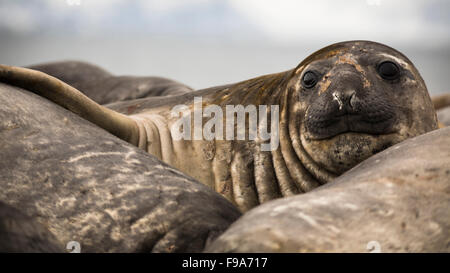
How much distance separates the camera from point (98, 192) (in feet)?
5.12

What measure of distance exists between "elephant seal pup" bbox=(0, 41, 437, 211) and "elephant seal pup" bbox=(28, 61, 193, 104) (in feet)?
5.71

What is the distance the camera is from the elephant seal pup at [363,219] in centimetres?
110

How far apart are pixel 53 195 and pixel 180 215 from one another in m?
0.38

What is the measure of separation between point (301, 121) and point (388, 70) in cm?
42

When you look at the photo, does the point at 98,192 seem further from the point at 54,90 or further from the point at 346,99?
the point at 346,99

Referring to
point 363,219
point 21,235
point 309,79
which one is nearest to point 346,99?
point 309,79

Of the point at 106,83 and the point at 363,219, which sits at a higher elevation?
the point at 106,83

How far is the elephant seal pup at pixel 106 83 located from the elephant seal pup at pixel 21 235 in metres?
3.09

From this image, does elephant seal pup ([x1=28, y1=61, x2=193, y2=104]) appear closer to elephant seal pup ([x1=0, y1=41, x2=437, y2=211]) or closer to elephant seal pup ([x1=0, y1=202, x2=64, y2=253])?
elephant seal pup ([x1=0, y1=41, x2=437, y2=211])

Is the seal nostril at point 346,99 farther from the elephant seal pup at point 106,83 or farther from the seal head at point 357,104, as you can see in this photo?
the elephant seal pup at point 106,83

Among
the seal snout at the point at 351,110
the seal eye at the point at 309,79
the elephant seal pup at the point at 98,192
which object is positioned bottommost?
the elephant seal pup at the point at 98,192

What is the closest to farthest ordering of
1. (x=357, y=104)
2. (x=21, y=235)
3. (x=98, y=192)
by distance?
(x=21, y=235), (x=98, y=192), (x=357, y=104)

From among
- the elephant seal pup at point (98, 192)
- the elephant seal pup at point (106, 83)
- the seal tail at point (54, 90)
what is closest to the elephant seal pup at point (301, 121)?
the seal tail at point (54, 90)
